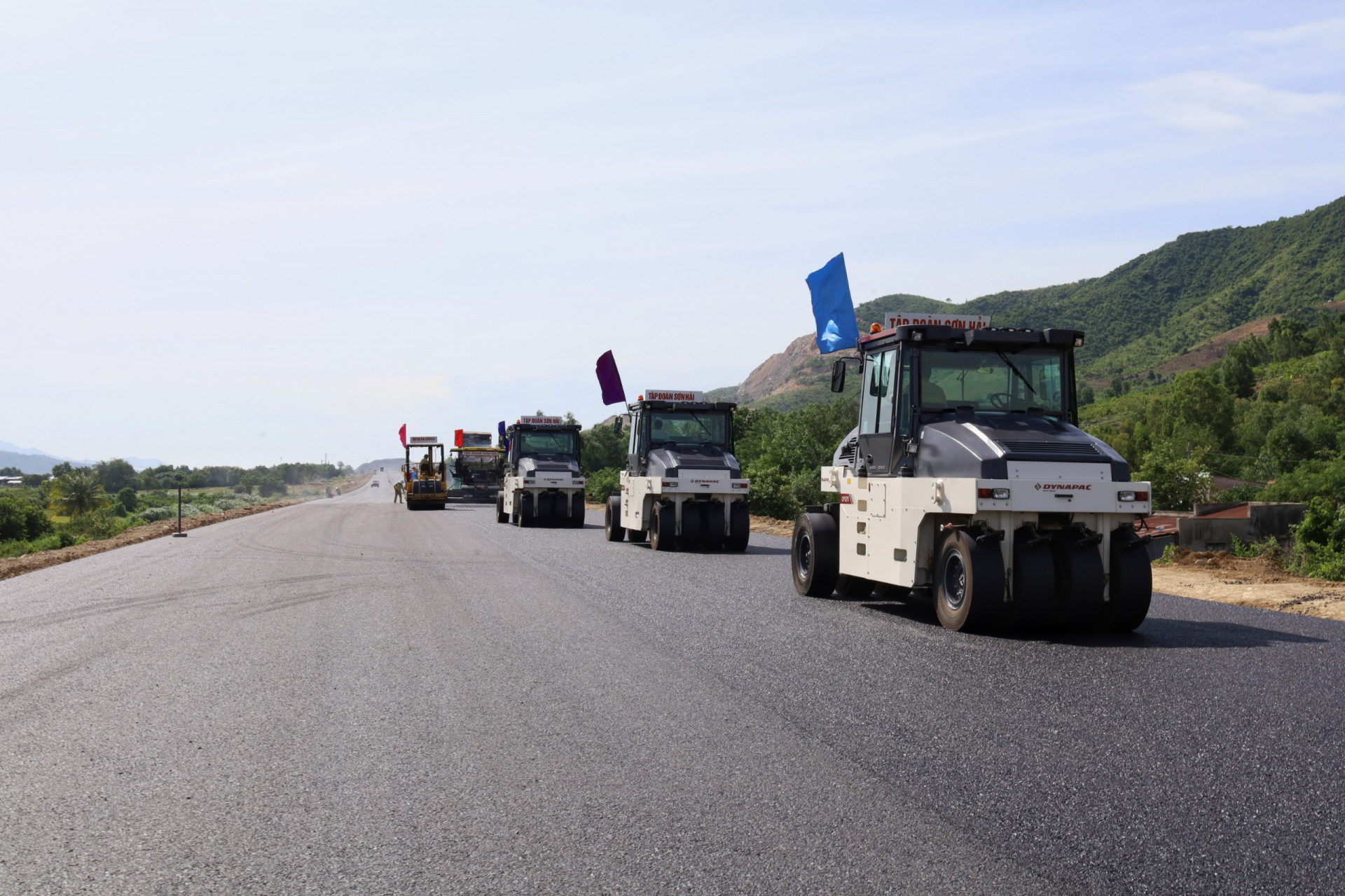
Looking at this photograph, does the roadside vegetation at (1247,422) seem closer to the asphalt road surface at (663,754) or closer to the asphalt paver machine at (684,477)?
the asphalt paver machine at (684,477)

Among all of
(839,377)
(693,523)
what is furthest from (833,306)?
(693,523)

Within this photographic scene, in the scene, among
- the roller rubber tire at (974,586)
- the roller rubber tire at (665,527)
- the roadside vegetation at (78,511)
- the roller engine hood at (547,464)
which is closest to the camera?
the roller rubber tire at (974,586)

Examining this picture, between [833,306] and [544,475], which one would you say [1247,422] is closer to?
[544,475]

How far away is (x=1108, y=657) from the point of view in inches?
324

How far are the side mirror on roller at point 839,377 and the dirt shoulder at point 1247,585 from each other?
5157 mm

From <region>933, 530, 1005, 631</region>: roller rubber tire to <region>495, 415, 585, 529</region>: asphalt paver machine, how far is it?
65.3 ft

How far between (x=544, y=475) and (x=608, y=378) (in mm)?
3683

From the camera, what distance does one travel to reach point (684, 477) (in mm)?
18984

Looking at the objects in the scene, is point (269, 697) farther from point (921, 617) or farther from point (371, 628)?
point (921, 617)

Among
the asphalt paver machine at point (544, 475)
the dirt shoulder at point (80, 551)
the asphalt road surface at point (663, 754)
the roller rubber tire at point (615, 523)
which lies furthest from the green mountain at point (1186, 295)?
the asphalt road surface at point (663, 754)

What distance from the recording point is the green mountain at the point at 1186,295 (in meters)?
113

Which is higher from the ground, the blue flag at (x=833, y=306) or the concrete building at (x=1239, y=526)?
the blue flag at (x=833, y=306)

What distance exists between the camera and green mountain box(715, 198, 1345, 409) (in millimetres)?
113438

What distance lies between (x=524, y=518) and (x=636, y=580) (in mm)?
15051
